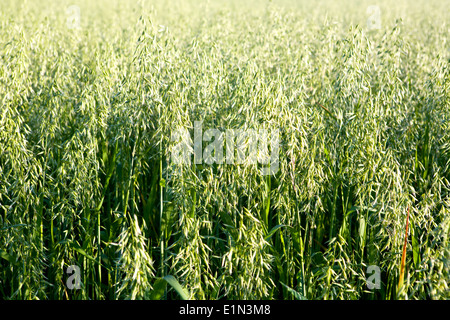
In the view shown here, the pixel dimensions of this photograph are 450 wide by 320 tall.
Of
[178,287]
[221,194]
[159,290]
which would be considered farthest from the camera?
[221,194]

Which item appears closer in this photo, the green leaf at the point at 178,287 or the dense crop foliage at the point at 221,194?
the green leaf at the point at 178,287

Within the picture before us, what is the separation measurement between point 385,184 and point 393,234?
0.30m

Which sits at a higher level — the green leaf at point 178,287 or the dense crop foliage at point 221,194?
the dense crop foliage at point 221,194

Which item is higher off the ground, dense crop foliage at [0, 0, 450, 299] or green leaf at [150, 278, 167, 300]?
dense crop foliage at [0, 0, 450, 299]

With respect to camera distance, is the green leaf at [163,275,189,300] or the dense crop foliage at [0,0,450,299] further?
the dense crop foliage at [0,0,450,299]

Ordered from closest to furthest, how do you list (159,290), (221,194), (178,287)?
(178,287)
(159,290)
(221,194)

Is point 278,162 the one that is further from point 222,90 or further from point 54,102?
point 54,102

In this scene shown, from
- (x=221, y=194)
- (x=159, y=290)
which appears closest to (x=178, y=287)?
(x=159, y=290)

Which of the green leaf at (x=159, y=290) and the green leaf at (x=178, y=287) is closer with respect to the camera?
the green leaf at (x=178, y=287)

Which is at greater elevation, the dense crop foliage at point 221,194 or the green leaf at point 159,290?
the dense crop foliage at point 221,194

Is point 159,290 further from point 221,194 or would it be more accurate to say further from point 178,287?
point 221,194
